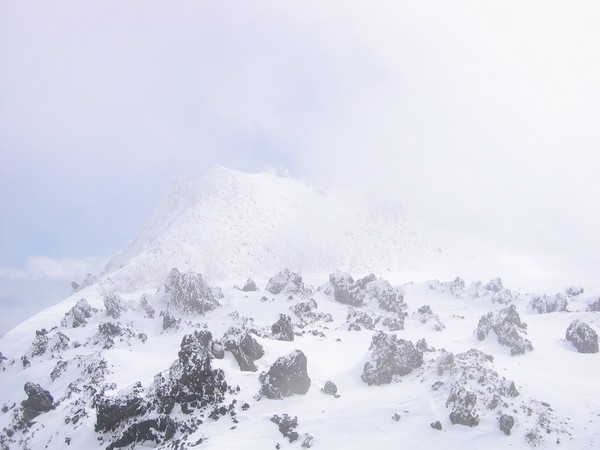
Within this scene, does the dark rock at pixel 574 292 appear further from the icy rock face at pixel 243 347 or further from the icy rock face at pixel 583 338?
the icy rock face at pixel 243 347

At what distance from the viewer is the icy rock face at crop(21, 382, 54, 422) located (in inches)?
1239

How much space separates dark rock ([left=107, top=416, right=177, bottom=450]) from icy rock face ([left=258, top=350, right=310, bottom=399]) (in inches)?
245

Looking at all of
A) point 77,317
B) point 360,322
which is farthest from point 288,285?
point 77,317

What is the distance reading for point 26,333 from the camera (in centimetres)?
5281

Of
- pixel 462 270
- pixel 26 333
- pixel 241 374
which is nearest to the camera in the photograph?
pixel 241 374

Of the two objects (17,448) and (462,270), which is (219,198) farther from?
(17,448)

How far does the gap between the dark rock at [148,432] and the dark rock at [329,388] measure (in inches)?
396

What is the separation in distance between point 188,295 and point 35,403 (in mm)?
22131

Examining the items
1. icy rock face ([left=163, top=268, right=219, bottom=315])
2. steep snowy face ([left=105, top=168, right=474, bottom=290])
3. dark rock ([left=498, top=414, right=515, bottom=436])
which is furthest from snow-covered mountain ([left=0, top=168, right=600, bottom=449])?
→ steep snowy face ([left=105, top=168, right=474, bottom=290])

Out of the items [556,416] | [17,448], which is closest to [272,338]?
[17,448]

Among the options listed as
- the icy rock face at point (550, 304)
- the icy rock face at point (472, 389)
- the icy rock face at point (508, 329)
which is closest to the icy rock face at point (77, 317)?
the icy rock face at point (472, 389)

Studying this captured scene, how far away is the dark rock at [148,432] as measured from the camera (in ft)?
80.5

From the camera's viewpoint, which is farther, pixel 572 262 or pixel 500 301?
pixel 572 262

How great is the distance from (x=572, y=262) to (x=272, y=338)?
90776 mm
